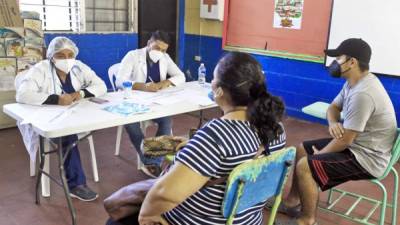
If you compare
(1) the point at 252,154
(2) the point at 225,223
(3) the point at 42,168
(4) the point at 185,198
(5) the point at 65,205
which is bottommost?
(5) the point at 65,205

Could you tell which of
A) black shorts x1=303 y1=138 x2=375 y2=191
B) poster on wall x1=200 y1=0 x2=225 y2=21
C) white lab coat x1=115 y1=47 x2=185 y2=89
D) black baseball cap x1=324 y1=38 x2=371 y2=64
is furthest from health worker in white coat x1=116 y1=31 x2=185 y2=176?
poster on wall x1=200 y1=0 x2=225 y2=21

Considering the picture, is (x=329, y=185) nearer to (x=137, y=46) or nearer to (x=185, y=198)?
(x=185, y=198)

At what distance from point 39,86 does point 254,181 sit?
1768 mm

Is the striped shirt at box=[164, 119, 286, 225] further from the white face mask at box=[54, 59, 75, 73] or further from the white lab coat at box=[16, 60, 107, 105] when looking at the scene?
the white face mask at box=[54, 59, 75, 73]

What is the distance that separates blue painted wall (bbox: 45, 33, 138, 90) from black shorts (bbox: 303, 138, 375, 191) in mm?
3341

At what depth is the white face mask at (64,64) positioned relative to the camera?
251cm

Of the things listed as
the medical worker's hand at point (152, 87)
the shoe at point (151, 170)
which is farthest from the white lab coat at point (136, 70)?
the shoe at point (151, 170)

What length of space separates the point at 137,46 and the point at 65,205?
3145 millimetres

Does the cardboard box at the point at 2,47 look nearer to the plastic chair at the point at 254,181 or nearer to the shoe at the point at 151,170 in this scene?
the shoe at the point at 151,170

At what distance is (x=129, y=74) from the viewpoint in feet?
10.3

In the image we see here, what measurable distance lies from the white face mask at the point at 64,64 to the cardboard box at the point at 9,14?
5.15 ft

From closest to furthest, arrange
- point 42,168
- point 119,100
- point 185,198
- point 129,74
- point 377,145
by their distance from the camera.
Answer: point 185,198 → point 377,145 → point 42,168 → point 119,100 → point 129,74

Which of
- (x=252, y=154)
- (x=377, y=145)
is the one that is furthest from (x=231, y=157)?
(x=377, y=145)

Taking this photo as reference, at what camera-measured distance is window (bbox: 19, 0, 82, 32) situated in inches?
169
